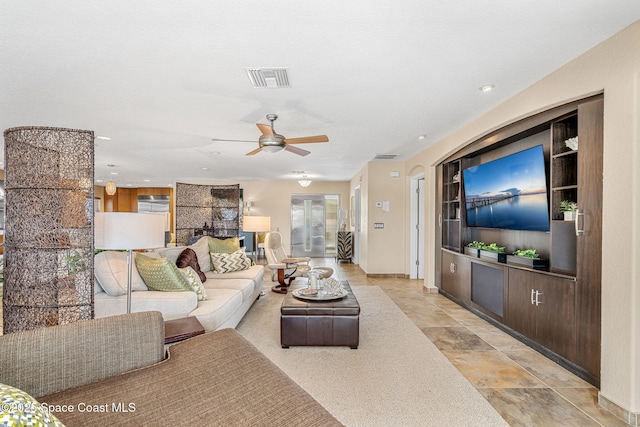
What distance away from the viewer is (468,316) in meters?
4.21

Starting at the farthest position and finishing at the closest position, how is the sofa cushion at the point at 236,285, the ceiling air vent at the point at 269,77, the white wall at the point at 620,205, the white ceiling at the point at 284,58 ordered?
the sofa cushion at the point at 236,285, the ceiling air vent at the point at 269,77, the white wall at the point at 620,205, the white ceiling at the point at 284,58

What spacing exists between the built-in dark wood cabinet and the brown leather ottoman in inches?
66.3

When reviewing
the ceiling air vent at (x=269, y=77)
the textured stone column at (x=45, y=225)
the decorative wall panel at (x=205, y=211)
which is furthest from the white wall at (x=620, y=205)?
the decorative wall panel at (x=205, y=211)

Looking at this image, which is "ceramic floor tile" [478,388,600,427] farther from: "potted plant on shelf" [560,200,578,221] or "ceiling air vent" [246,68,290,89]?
"ceiling air vent" [246,68,290,89]

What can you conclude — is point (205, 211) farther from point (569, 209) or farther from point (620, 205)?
point (620, 205)

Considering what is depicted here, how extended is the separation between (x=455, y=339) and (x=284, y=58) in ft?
10.2

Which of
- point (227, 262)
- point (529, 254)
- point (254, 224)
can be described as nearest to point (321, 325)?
point (227, 262)

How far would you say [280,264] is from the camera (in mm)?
5730

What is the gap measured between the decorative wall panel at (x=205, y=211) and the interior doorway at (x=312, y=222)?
14.4ft

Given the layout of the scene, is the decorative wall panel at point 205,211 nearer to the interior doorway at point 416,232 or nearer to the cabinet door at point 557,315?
the interior doorway at point 416,232

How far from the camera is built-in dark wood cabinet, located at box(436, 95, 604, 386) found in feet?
7.93

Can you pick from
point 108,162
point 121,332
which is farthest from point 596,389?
point 108,162

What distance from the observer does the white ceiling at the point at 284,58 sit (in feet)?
6.24

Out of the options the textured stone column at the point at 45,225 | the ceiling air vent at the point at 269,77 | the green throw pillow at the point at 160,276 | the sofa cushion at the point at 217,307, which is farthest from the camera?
the green throw pillow at the point at 160,276
